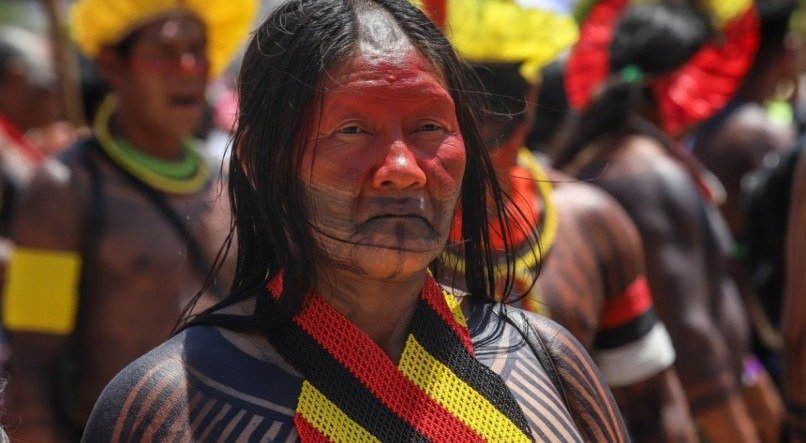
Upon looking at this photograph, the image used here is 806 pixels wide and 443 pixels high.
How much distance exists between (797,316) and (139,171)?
2.26 metres

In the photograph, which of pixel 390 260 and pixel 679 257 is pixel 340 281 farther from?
pixel 679 257

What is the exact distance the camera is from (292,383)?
6.97 feet

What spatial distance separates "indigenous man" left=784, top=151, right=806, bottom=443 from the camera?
15.5 feet

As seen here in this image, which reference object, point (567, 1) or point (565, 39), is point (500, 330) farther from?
point (567, 1)

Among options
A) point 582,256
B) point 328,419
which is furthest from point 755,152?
point 328,419

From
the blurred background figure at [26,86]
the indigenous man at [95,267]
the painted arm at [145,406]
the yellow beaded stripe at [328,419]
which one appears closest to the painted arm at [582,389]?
the yellow beaded stripe at [328,419]

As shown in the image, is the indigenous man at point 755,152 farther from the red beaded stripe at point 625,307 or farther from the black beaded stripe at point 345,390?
the black beaded stripe at point 345,390

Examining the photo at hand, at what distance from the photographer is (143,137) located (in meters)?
4.95

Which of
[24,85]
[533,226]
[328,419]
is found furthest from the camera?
[24,85]

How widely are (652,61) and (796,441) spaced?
161 centimetres

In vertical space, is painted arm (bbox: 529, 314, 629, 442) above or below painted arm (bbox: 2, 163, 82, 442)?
above

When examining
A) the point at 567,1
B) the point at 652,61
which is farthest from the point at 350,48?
the point at 567,1

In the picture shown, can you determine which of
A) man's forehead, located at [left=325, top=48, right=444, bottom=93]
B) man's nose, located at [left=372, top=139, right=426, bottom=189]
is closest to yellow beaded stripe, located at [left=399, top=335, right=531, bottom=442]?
man's nose, located at [left=372, top=139, right=426, bottom=189]

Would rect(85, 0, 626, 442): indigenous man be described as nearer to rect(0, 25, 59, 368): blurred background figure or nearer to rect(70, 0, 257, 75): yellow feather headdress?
rect(70, 0, 257, 75): yellow feather headdress
